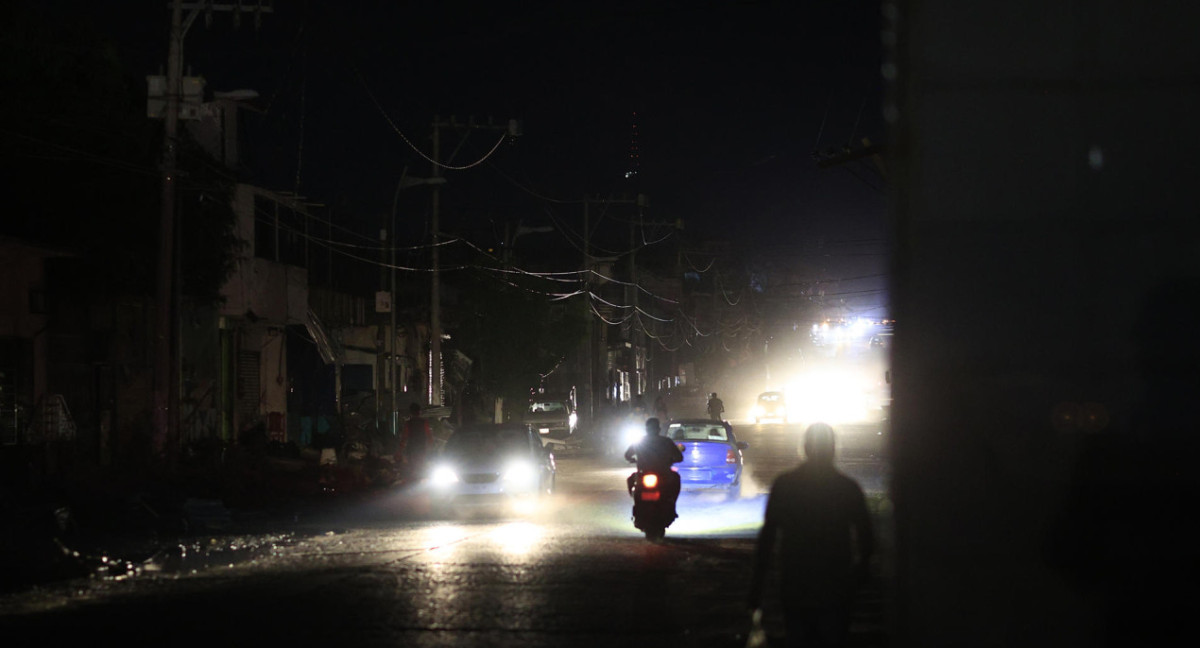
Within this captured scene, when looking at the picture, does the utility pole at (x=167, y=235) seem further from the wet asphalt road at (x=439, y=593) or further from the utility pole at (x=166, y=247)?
the wet asphalt road at (x=439, y=593)

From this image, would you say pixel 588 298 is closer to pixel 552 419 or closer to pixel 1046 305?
pixel 552 419

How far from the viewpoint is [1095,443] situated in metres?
7.02

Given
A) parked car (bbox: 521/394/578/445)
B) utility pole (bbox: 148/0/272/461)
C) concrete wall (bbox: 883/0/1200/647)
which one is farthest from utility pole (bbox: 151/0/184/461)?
parked car (bbox: 521/394/578/445)

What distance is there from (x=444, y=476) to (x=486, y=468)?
0.89 m

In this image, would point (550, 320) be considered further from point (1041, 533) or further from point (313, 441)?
point (1041, 533)

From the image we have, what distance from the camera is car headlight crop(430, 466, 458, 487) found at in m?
23.8

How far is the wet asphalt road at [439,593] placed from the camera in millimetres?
10566

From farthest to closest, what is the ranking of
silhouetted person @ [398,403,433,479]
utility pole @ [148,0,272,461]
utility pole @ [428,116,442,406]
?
utility pole @ [428,116,442,406] < silhouetted person @ [398,403,433,479] < utility pole @ [148,0,272,461]

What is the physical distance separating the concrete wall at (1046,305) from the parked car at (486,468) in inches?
666

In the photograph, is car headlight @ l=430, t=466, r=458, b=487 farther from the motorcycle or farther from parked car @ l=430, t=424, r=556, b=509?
the motorcycle

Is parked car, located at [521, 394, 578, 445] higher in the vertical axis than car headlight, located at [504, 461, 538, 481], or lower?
higher

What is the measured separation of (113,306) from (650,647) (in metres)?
22.8

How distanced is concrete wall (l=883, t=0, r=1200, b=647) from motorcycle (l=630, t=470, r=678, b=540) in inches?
393

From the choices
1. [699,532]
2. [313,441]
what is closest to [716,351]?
[313,441]
